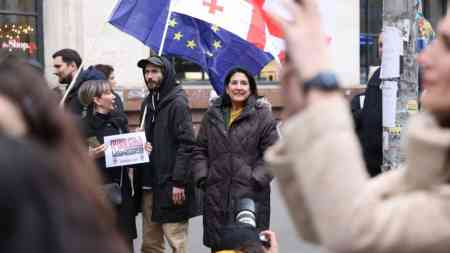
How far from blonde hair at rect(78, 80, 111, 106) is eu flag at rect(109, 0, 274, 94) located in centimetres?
63

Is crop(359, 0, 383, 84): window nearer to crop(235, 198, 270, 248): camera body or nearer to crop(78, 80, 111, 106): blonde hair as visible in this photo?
crop(78, 80, 111, 106): blonde hair

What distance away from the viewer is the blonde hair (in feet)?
20.3

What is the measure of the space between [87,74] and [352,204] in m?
5.41

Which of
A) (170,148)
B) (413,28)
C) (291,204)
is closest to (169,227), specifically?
(170,148)

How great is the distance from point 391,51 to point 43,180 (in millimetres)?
4641

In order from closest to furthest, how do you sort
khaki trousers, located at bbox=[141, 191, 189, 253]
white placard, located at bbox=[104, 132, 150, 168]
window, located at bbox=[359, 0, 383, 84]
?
white placard, located at bbox=[104, 132, 150, 168]
khaki trousers, located at bbox=[141, 191, 189, 253]
window, located at bbox=[359, 0, 383, 84]

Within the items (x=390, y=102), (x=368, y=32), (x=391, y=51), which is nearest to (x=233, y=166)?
(x=390, y=102)

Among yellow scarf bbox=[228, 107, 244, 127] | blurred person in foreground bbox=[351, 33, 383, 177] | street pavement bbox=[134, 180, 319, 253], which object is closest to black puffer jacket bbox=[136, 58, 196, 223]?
yellow scarf bbox=[228, 107, 244, 127]

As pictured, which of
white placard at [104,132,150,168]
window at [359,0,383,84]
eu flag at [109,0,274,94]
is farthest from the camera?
window at [359,0,383,84]

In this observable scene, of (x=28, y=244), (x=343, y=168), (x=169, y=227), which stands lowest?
(x=169, y=227)

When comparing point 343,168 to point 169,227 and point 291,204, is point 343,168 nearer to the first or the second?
point 291,204

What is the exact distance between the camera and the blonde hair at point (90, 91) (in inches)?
243

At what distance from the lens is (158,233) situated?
22.1 feet

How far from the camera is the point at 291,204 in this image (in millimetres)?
1587
